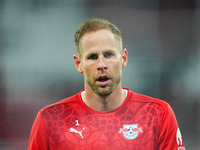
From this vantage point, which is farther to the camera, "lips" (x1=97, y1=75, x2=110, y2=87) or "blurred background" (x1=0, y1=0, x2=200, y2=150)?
"blurred background" (x1=0, y1=0, x2=200, y2=150)

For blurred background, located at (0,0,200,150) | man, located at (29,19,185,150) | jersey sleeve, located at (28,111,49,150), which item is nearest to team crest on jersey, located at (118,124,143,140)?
man, located at (29,19,185,150)

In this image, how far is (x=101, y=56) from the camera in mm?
1601

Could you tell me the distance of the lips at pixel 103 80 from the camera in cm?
160

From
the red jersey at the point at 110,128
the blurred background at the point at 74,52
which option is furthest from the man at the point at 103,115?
the blurred background at the point at 74,52

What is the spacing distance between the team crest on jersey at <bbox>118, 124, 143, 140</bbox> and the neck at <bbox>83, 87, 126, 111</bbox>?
0.49ft

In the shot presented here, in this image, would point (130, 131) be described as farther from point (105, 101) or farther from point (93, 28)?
→ point (93, 28)

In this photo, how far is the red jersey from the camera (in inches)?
64.7

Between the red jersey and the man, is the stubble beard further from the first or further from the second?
the red jersey

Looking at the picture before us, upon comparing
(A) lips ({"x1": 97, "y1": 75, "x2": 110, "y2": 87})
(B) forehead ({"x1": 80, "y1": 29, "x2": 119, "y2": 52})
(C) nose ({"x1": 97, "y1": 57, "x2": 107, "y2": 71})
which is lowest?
(A) lips ({"x1": 97, "y1": 75, "x2": 110, "y2": 87})

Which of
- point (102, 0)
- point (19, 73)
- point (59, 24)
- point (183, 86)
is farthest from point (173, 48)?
point (19, 73)

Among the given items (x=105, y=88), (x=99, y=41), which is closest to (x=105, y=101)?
(x=105, y=88)

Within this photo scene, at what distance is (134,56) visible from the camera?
3.10 metres

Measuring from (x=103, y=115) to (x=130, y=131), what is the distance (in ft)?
0.66

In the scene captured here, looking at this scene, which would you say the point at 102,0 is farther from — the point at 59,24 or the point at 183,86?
the point at 183,86
